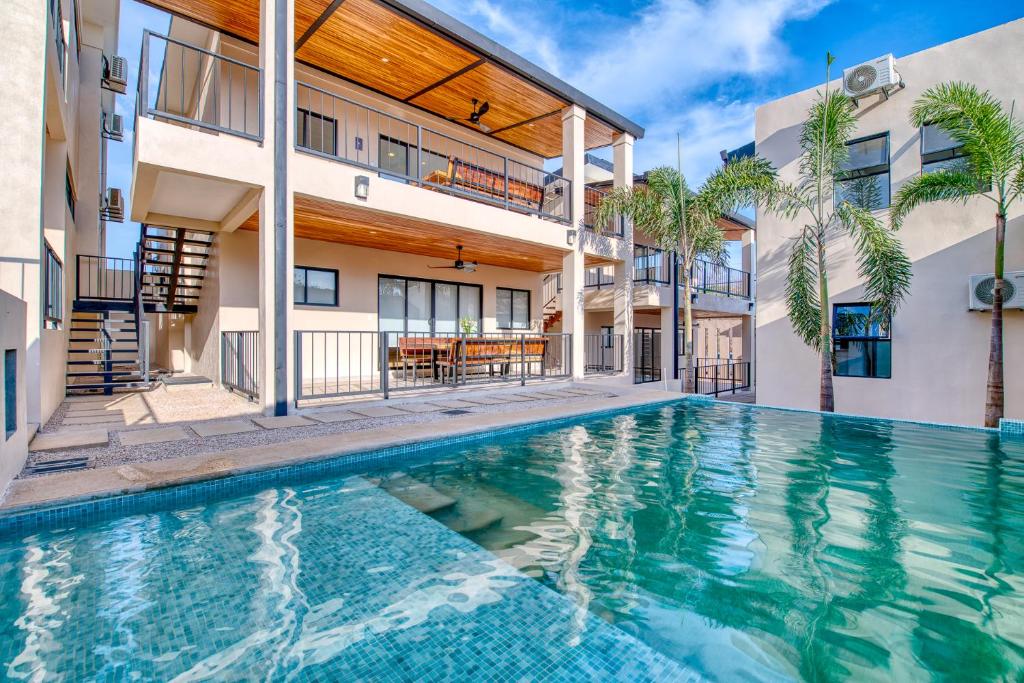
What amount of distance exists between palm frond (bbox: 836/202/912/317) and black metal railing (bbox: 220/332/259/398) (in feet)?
33.2

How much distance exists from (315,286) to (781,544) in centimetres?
967

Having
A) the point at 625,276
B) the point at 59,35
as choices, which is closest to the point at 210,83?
the point at 59,35

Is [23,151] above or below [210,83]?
below

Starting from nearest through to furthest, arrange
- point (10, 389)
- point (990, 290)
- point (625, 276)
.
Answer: point (10, 389)
point (990, 290)
point (625, 276)

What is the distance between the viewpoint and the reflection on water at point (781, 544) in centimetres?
219

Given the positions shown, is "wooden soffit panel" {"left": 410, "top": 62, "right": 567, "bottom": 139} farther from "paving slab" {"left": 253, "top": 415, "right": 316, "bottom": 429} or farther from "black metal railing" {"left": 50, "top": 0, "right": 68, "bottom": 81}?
"paving slab" {"left": 253, "top": 415, "right": 316, "bottom": 429}

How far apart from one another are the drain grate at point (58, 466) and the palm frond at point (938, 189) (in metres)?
11.5

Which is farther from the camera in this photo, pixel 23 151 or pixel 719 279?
pixel 719 279

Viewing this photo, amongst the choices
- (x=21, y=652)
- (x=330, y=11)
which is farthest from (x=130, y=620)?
(x=330, y=11)

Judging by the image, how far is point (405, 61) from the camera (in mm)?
8992

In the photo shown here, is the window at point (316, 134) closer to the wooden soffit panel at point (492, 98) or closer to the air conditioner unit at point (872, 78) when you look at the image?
the wooden soffit panel at point (492, 98)

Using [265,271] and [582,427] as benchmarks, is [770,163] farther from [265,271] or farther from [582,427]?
[265,271]

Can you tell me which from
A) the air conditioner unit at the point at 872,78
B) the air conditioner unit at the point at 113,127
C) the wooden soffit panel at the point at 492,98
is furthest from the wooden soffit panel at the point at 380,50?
the air conditioner unit at the point at 872,78

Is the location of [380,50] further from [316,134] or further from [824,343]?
[824,343]
